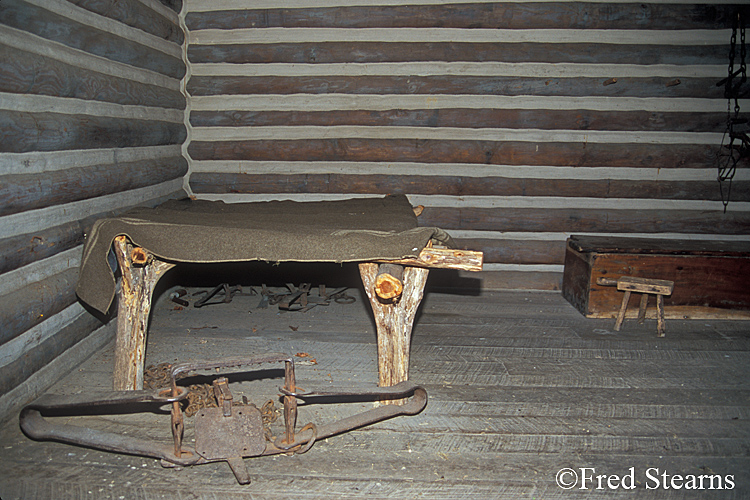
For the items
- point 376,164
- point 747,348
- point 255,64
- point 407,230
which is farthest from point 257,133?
point 747,348

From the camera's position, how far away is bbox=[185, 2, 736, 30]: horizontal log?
197 inches

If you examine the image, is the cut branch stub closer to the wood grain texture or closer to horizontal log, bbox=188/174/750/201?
the wood grain texture

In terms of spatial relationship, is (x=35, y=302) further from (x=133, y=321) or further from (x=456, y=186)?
(x=456, y=186)

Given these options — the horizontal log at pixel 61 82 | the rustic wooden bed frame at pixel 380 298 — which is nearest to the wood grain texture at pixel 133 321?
the rustic wooden bed frame at pixel 380 298

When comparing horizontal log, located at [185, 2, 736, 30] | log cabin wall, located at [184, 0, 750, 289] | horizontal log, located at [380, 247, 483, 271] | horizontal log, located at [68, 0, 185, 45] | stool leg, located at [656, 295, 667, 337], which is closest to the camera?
horizontal log, located at [380, 247, 483, 271]

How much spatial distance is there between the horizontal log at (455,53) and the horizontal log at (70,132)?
1076mm

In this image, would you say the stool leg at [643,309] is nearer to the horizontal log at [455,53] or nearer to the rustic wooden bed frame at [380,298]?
the horizontal log at [455,53]

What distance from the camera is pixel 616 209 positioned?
5441 mm

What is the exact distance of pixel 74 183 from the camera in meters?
3.54

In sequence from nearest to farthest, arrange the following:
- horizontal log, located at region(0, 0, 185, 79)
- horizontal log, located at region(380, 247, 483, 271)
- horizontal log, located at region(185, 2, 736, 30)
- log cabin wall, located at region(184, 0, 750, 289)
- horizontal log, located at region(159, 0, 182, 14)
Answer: horizontal log, located at region(380, 247, 483, 271) < horizontal log, located at region(0, 0, 185, 79) < horizontal log, located at region(159, 0, 182, 14) < horizontal log, located at region(185, 2, 736, 30) < log cabin wall, located at region(184, 0, 750, 289)

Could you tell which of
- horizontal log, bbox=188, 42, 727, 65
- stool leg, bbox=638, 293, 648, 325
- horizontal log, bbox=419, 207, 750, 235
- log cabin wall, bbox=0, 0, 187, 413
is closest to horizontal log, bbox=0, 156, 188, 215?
log cabin wall, bbox=0, 0, 187, 413

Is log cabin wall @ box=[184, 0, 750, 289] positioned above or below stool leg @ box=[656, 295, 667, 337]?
above

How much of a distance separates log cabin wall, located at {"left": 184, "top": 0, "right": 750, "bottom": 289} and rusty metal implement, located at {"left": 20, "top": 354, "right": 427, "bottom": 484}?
3029 millimetres

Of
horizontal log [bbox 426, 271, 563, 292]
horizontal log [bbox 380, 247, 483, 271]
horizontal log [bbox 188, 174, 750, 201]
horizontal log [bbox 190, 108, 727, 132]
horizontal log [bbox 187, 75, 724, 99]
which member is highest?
horizontal log [bbox 187, 75, 724, 99]
